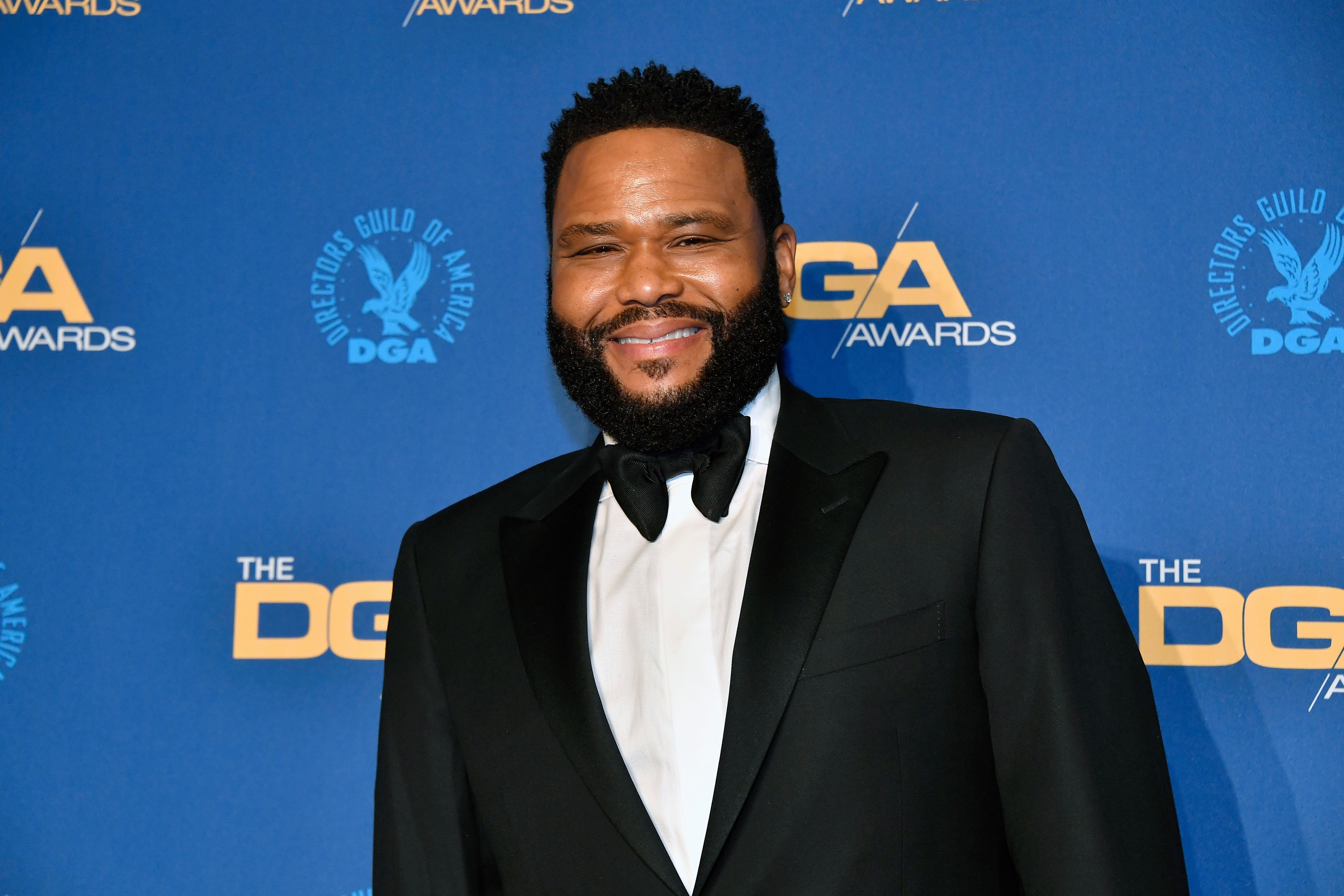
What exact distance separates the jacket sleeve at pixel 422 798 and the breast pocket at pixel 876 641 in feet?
1.88

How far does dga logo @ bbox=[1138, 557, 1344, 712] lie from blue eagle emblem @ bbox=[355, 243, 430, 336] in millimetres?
1529

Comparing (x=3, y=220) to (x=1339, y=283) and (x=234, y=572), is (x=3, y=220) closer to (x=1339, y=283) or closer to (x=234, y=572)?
(x=234, y=572)

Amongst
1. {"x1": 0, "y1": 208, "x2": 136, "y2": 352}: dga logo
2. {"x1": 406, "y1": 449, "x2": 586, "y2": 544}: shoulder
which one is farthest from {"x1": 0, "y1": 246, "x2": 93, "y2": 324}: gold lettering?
{"x1": 406, "y1": 449, "x2": 586, "y2": 544}: shoulder

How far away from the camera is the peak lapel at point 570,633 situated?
1338mm

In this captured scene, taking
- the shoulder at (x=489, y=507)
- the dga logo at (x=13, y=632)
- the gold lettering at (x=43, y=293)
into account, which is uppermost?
the gold lettering at (x=43, y=293)

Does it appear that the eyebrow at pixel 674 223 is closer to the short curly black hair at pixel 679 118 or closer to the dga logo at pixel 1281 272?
the short curly black hair at pixel 679 118

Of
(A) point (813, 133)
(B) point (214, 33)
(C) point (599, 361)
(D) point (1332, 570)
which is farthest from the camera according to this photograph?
(B) point (214, 33)

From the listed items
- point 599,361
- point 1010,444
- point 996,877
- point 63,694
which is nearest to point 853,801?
point 996,877

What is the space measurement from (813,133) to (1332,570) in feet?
4.16

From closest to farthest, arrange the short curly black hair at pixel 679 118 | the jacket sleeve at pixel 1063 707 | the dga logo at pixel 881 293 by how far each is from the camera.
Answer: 1. the jacket sleeve at pixel 1063 707
2. the short curly black hair at pixel 679 118
3. the dga logo at pixel 881 293

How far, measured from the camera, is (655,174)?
1.56 metres

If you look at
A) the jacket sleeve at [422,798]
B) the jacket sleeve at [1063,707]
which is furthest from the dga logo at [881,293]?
the jacket sleeve at [422,798]

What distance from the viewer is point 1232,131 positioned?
1986 millimetres

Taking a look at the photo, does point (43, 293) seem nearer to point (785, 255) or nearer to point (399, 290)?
point (399, 290)
